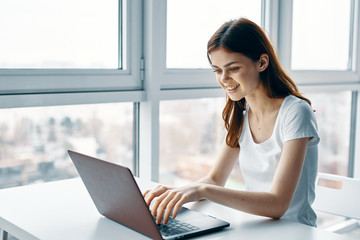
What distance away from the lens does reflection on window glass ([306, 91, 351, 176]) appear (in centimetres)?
279

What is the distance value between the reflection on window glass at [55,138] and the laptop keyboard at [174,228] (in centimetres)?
74

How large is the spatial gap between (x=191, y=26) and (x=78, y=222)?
1168 millimetres

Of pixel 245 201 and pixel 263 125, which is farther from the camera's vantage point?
pixel 263 125

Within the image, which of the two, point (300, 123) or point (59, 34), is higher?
point (59, 34)

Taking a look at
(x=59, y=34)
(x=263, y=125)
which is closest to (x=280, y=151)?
(x=263, y=125)

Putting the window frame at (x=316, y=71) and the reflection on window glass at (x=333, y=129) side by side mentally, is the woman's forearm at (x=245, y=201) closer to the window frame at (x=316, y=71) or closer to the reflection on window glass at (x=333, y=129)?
the window frame at (x=316, y=71)

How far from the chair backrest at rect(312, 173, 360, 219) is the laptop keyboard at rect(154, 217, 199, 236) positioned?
70cm

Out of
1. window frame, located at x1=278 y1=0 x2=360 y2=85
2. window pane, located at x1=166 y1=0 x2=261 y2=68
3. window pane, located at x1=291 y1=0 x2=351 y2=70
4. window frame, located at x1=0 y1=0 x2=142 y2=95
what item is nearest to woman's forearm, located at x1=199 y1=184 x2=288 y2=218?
window frame, located at x1=0 y1=0 x2=142 y2=95

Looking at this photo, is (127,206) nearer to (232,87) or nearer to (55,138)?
(232,87)

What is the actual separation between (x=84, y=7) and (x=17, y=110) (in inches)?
18.4

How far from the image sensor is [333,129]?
288 cm

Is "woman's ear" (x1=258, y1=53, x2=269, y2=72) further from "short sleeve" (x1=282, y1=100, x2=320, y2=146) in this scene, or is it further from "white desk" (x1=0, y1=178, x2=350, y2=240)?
"white desk" (x1=0, y1=178, x2=350, y2=240)

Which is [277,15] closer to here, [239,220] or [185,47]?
[185,47]

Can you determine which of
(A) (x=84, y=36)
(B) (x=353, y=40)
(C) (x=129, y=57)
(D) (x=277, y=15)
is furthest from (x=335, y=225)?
(A) (x=84, y=36)
